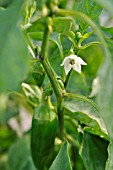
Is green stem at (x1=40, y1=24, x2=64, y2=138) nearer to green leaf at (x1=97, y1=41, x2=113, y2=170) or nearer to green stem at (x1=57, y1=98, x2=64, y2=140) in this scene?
green stem at (x1=57, y1=98, x2=64, y2=140)

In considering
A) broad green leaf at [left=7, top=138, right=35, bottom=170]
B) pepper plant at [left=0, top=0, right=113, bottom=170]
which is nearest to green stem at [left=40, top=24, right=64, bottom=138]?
pepper plant at [left=0, top=0, right=113, bottom=170]

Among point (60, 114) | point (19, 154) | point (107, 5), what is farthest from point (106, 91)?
point (19, 154)

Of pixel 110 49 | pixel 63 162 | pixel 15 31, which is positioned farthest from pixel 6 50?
pixel 63 162

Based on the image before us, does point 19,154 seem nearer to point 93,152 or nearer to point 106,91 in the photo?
point 93,152

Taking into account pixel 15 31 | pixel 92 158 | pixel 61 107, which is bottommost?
pixel 92 158

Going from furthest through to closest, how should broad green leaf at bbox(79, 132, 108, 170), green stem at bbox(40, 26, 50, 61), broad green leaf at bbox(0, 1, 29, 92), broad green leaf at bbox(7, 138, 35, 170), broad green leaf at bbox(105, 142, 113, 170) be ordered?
broad green leaf at bbox(7, 138, 35, 170), broad green leaf at bbox(79, 132, 108, 170), broad green leaf at bbox(105, 142, 113, 170), green stem at bbox(40, 26, 50, 61), broad green leaf at bbox(0, 1, 29, 92)

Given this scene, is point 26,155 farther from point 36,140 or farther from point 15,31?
point 15,31

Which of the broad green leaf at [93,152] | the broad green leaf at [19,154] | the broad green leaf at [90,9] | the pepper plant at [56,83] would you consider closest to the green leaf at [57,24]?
the pepper plant at [56,83]
